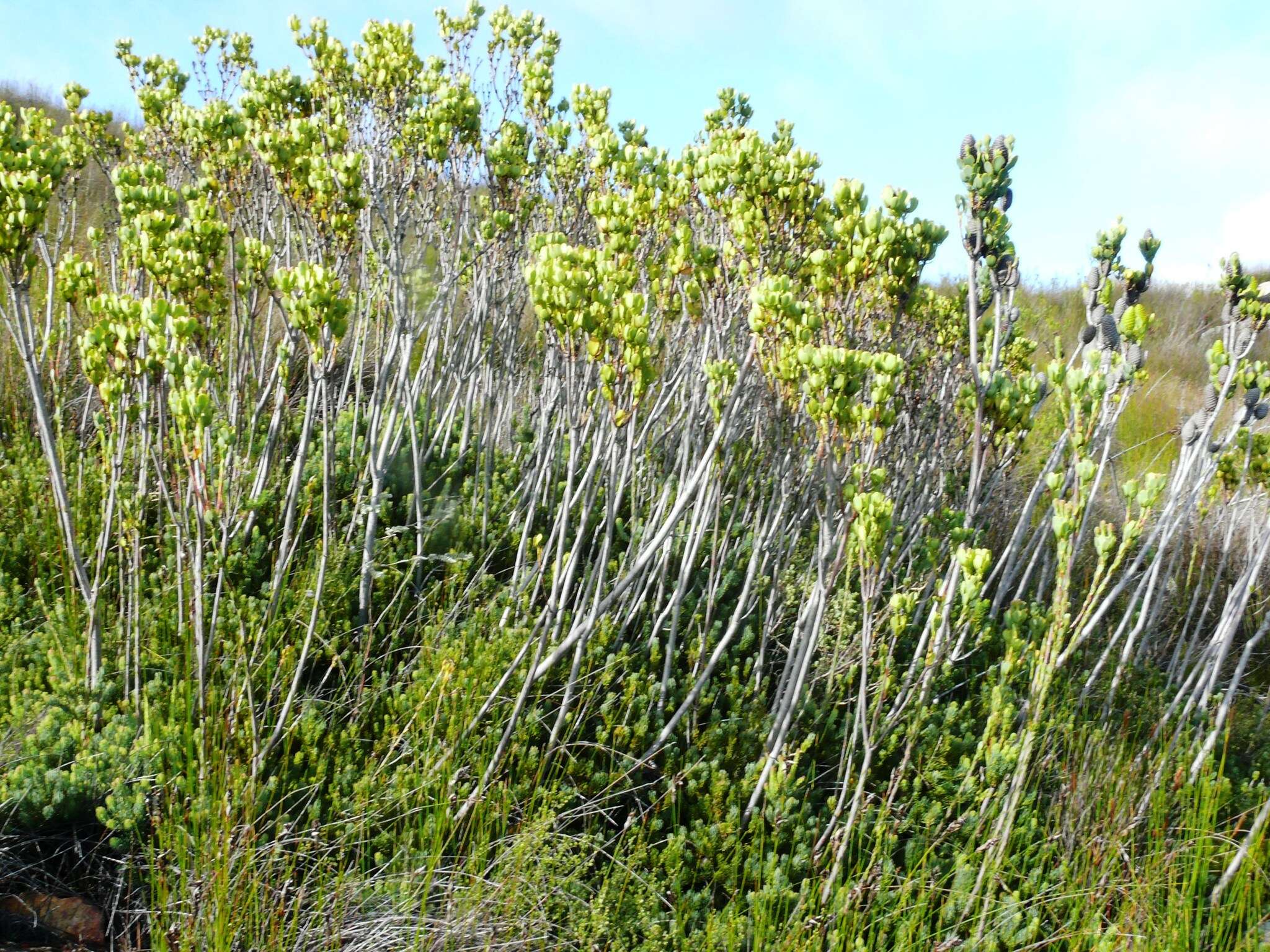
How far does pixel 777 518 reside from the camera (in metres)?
3.14

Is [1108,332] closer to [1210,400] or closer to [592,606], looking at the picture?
[1210,400]

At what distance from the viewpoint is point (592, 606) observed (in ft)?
9.33

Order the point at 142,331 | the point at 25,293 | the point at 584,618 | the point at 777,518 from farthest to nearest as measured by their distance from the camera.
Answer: the point at 777,518
the point at 584,618
the point at 25,293
the point at 142,331

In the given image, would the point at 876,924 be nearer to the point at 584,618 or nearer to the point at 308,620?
the point at 584,618

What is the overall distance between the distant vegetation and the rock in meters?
0.07

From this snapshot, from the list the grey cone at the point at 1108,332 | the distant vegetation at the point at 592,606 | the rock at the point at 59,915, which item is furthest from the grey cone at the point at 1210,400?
the rock at the point at 59,915

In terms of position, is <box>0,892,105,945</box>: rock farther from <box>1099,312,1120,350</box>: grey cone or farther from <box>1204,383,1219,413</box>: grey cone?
<box>1204,383,1219,413</box>: grey cone

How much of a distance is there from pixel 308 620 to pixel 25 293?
1.36 meters

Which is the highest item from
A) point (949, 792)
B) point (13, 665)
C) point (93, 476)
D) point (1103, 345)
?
point (1103, 345)

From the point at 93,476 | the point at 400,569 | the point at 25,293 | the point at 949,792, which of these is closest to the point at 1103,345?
the point at 949,792

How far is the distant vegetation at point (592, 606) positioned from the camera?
2.32 metres

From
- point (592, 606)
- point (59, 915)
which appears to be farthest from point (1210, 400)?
point (59, 915)

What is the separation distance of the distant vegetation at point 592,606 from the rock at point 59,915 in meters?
0.07

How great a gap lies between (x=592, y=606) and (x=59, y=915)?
160 cm
